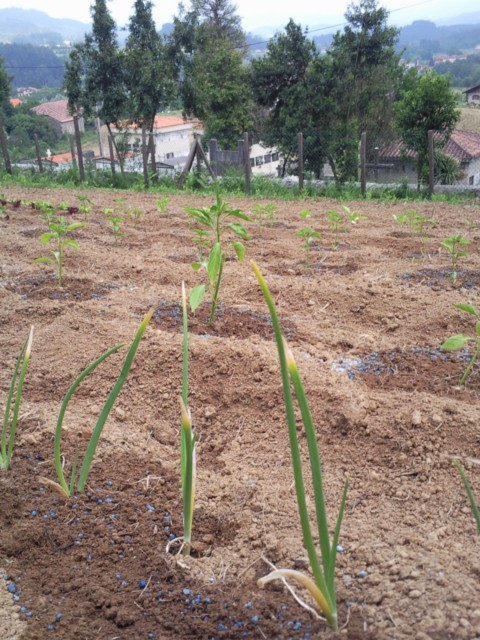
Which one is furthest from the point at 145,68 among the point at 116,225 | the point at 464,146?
the point at 464,146

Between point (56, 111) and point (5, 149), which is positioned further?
point (56, 111)

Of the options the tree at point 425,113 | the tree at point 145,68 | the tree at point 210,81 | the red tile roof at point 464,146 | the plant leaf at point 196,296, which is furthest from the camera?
the red tile roof at point 464,146

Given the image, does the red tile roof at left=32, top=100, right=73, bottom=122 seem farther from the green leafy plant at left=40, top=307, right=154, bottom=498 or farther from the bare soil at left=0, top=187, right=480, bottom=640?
the green leafy plant at left=40, top=307, right=154, bottom=498

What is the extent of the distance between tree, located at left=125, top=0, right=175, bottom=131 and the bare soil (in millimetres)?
16650

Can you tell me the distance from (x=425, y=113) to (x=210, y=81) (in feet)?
55.4

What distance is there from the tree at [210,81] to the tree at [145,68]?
77.1 inches

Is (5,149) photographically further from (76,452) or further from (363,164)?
(76,452)

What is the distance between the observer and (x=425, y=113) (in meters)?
12.8

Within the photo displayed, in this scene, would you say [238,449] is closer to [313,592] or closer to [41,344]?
[313,592]

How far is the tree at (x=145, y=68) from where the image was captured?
18844mm

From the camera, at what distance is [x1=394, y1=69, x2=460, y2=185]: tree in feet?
40.7

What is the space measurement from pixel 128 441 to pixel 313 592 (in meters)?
1.22

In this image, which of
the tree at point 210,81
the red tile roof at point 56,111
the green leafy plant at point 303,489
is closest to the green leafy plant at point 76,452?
the green leafy plant at point 303,489

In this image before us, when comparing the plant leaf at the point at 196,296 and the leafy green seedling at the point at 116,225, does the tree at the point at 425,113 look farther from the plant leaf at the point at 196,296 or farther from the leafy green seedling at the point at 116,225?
the plant leaf at the point at 196,296
